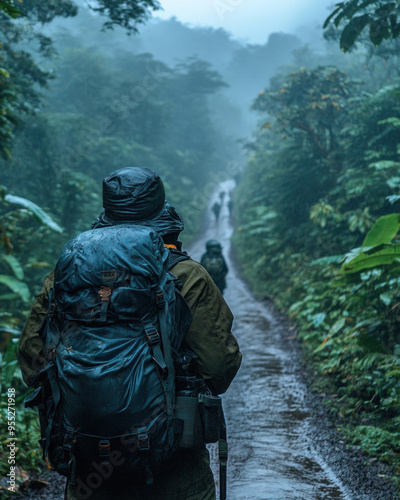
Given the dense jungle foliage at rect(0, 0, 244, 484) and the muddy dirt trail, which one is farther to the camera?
the dense jungle foliage at rect(0, 0, 244, 484)

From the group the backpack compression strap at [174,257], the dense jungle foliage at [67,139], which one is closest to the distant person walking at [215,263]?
the dense jungle foliage at [67,139]

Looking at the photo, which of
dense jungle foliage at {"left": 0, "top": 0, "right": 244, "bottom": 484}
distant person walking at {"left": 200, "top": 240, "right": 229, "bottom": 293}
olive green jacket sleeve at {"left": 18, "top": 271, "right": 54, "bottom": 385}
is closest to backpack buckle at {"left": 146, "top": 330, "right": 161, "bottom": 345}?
olive green jacket sleeve at {"left": 18, "top": 271, "right": 54, "bottom": 385}

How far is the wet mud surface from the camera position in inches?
161

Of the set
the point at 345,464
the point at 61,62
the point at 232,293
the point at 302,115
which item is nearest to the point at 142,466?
the point at 345,464

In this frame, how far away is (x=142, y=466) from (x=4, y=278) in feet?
25.5

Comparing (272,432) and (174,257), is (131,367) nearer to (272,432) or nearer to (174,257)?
(174,257)

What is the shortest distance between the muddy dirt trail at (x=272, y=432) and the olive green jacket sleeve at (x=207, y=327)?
2500 millimetres

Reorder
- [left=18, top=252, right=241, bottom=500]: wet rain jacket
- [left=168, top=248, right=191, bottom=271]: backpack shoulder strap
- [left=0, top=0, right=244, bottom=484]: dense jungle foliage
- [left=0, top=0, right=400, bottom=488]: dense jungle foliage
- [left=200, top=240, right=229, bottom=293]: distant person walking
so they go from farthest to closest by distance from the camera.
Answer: [left=200, top=240, right=229, bottom=293]: distant person walking, [left=0, top=0, right=244, bottom=484]: dense jungle foliage, [left=0, top=0, right=400, bottom=488]: dense jungle foliage, [left=168, top=248, right=191, bottom=271]: backpack shoulder strap, [left=18, top=252, right=241, bottom=500]: wet rain jacket

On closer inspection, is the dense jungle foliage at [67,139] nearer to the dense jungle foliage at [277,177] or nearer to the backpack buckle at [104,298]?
the dense jungle foliage at [277,177]

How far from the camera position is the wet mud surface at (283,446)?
410 centimetres

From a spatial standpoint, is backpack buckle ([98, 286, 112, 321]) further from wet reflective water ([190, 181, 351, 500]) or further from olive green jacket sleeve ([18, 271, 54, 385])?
wet reflective water ([190, 181, 351, 500])

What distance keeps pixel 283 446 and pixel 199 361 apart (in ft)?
11.5

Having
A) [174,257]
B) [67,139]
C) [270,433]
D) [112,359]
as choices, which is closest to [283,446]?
[270,433]

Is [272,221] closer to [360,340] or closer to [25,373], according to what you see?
[360,340]
